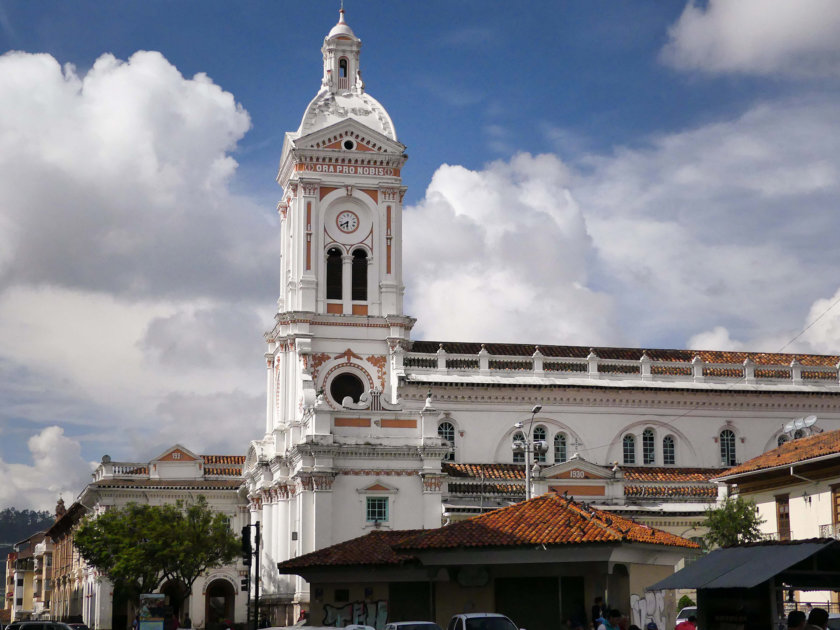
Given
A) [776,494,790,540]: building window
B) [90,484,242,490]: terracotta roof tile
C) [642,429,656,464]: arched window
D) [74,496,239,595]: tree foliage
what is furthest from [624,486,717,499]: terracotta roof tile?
[90,484,242,490]: terracotta roof tile

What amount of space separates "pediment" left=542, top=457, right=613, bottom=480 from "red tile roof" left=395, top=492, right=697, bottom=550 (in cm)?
2346

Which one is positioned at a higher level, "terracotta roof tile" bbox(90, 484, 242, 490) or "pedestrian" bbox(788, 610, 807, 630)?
"terracotta roof tile" bbox(90, 484, 242, 490)

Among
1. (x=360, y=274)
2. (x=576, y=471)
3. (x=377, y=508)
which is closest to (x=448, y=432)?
(x=576, y=471)

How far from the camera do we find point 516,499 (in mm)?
66188

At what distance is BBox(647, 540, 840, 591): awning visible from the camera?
22594 millimetres

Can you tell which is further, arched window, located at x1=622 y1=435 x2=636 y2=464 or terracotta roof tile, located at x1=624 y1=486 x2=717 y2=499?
arched window, located at x1=622 y1=435 x2=636 y2=464

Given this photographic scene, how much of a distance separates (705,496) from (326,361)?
22097 millimetres

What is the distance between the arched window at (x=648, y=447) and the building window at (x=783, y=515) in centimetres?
2354

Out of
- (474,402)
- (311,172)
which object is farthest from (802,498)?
(311,172)

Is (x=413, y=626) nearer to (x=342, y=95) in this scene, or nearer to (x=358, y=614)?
(x=358, y=614)

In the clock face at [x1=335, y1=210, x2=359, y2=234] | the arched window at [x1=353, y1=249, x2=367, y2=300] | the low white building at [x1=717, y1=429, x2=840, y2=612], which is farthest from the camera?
the clock face at [x1=335, y1=210, x2=359, y2=234]

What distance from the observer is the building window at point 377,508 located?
64.1 m

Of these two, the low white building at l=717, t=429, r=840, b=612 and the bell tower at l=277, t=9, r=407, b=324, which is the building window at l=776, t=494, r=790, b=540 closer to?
the low white building at l=717, t=429, r=840, b=612

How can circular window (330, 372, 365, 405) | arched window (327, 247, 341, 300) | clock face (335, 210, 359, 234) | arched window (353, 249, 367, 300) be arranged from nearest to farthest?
circular window (330, 372, 365, 405) < arched window (327, 247, 341, 300) < arched window (353, 249, 367, 300) < clock face (335, 210, 359, 234)
